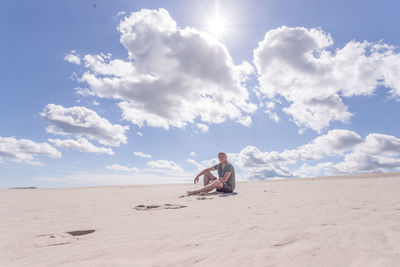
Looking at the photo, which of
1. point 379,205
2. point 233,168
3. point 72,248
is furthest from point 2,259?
point 233,168

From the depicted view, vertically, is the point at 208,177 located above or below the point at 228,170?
below

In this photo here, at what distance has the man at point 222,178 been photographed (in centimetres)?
805

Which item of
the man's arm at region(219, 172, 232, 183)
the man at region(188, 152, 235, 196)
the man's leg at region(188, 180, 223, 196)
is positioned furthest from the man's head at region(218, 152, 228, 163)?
the man's leg at region(188, 180, 223, 196)

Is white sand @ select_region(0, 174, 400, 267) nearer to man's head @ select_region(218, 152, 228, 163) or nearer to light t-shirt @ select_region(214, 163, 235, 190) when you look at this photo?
light t-shirt @ select_region(214, 163, 235, 190)

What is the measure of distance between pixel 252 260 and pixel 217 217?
1.98 metres

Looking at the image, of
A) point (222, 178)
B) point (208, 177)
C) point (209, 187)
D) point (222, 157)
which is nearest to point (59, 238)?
point (209, 187)

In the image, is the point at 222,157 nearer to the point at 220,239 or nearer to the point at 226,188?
the point at 226,188

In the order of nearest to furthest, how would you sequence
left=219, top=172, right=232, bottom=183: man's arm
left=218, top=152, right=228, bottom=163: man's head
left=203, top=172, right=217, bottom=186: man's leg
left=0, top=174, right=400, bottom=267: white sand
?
1. left=0, top=174, right=400, bottom=267: white sand
2. left=219, top=172, right=232, bottom=183: man's arm
3. left=218, top=152, right=228, bottom=163: man's head
4. left=203, top=172, right=217, bottom=186: man's leg

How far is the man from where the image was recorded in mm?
8055

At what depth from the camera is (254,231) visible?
3.22 metres

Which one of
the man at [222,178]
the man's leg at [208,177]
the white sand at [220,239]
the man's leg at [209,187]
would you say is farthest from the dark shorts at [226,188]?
the white sand at [220,239]

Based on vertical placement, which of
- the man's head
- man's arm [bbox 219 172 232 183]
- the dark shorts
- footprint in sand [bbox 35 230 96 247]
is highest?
the man's head

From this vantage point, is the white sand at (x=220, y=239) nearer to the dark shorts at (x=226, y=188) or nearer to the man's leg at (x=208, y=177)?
the dark shorts at (x=226, y=188)

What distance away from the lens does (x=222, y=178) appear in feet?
26.6
